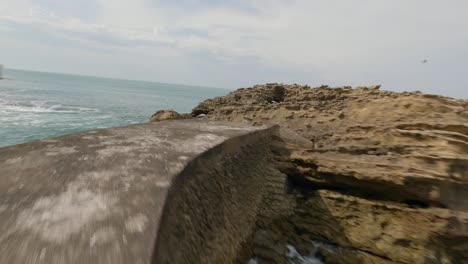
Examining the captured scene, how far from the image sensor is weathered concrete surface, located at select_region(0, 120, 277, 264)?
6.30 ft

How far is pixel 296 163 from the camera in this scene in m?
5.54

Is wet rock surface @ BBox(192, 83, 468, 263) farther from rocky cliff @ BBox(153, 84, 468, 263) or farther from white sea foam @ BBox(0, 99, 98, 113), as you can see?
white sea foam @ BBox(0, 99, 98, 113)

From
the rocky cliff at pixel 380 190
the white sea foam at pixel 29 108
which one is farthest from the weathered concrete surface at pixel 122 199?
the white sea foam at pixel 29 108

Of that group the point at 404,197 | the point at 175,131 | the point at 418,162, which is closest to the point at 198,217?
the point at 175,131

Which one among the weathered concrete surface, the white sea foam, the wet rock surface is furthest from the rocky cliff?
the white sea foam

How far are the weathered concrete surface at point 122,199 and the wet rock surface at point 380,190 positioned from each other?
4.81 feet

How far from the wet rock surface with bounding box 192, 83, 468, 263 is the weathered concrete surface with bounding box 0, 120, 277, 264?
147 centimetres

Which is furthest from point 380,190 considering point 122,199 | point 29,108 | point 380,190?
point 29,108

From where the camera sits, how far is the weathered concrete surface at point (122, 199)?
192cm

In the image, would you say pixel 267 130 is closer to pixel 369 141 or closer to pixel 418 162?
pixel 369 141

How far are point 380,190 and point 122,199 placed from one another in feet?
13.1

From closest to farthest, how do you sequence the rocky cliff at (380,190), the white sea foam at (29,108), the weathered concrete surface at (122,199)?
1. the weathered concrete surface at (122,199)
2. the rocky cliff at (380,190)
3. the white sea foam at (29,108)

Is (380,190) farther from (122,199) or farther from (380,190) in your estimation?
(122,199)

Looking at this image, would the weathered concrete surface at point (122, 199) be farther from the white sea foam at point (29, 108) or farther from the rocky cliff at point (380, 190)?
the white sea foam at point (29, 108)
